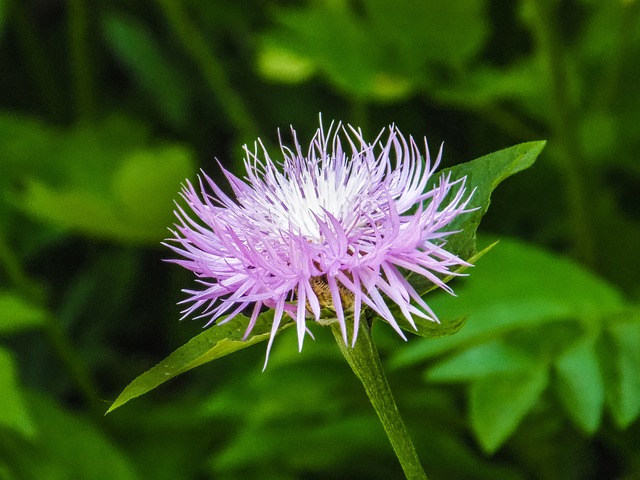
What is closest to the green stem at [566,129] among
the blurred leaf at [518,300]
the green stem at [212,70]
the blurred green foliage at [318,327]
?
the blurred green foliage at [318,327]

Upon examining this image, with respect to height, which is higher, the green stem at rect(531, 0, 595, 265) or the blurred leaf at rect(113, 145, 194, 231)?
the blurred leaf at rect(113, 145, 194, 231)

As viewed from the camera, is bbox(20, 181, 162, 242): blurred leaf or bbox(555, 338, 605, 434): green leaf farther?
bbox(20, 181, 162, 242): blurred leaf

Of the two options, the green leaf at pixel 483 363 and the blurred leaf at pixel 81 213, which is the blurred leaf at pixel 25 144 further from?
the green leaf at pixel 483 363

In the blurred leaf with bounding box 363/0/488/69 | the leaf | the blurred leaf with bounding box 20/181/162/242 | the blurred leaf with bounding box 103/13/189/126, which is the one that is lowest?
the leaf

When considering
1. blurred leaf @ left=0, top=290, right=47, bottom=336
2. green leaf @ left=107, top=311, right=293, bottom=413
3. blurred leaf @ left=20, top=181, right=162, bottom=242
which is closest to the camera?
green leaf @ left=107, top=311, right=293, bottom=413

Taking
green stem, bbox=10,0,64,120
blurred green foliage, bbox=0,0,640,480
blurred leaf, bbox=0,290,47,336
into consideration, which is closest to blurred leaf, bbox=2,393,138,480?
blurred green foliage, bbox=0,0,640,480

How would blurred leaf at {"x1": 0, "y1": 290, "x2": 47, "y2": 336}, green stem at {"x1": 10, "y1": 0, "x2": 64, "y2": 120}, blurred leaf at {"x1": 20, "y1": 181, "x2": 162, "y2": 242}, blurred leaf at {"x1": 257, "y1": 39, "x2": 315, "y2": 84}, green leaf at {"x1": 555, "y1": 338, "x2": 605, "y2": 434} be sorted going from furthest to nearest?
green stem at {"x1": 10, "y1": 0, "x2": 64, "y2": 120}, blurred leaf at {"x1": 257, "y1": 39, "x2": 315, "y2": 84}, blurred leaf at {"x1": 20, "y1": 181, "x2": 162, "y2": 242}, blurred leaf at {"x1": 0, "y1": 290, "x2": 47, "y2": 336}, green leaf at {"x1": 555, "y1": 338, "x2": 605, "y2": 434}

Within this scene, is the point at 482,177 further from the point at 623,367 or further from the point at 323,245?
the point at 623,367

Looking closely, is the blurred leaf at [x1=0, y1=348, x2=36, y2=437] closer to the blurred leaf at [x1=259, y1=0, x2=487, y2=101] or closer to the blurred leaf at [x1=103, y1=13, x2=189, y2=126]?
the blurred leaf at [x1=259, y1=0, x2=487, y2=101]
